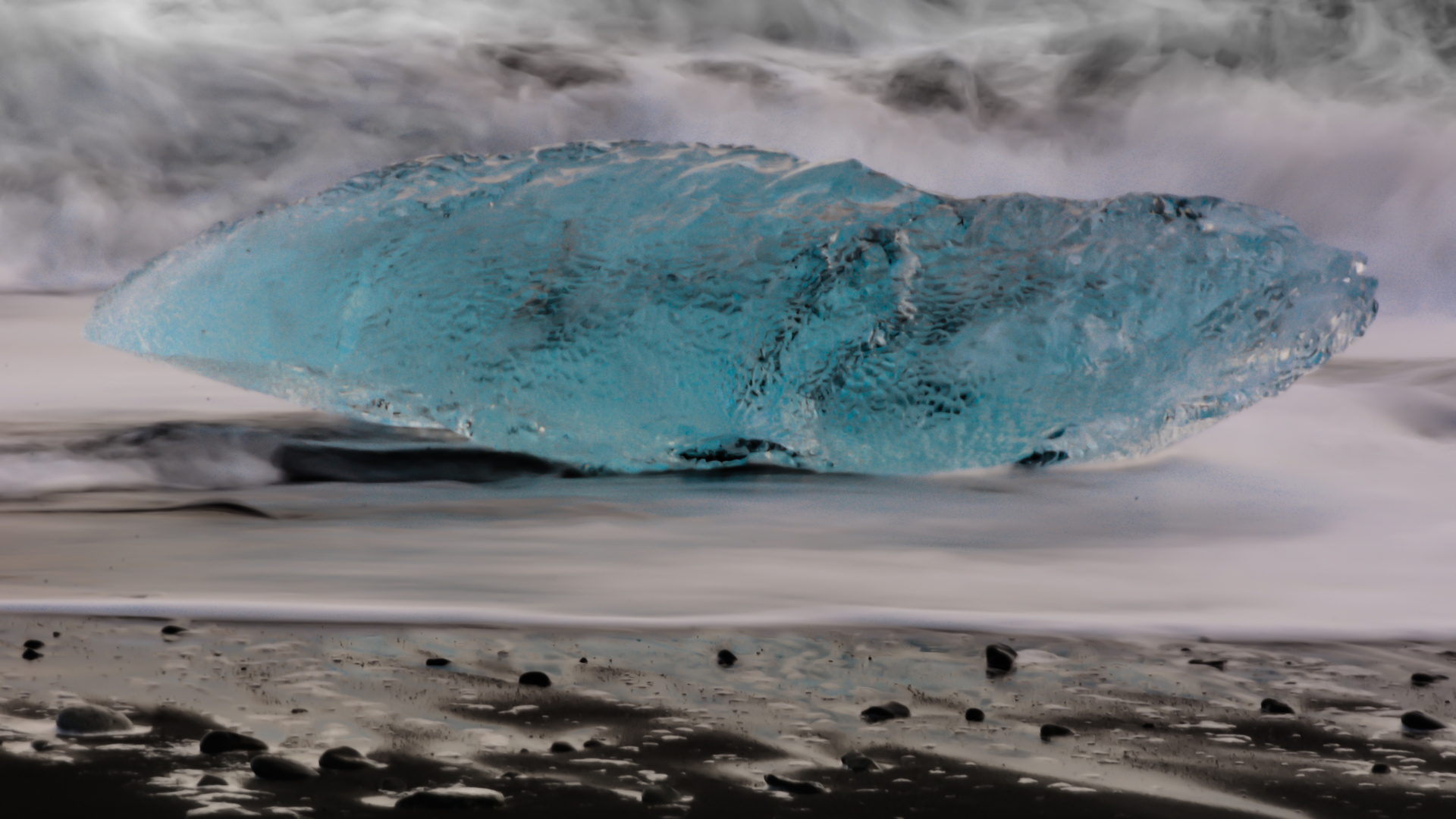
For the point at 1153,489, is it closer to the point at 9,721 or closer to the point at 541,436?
the point at 541,436

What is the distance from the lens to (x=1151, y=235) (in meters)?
4.13

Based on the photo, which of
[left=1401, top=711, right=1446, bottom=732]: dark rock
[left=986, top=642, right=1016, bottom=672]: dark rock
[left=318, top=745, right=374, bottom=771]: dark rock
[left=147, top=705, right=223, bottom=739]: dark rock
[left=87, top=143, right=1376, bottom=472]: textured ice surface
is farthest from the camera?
[left=87, top=143, right=1376, bottom=472]: textured ice surface

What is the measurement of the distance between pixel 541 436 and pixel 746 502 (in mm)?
800

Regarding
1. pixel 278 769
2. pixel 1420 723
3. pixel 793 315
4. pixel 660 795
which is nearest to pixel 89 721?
pixel 278 769

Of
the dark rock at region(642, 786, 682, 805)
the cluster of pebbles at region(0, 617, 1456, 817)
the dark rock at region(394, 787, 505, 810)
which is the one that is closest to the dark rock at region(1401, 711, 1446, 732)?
the cluster of pebbles at region(0, 617, 1456, 817)

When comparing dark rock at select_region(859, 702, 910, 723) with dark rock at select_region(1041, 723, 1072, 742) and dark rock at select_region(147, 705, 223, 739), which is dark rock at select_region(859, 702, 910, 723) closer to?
dark rock at select_region(1041, 723, 1072, 742)

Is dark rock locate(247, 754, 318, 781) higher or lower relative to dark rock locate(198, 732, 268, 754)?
lower

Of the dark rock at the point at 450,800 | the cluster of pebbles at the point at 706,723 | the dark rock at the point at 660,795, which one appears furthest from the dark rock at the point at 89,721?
the dark rock at the point at 660,795

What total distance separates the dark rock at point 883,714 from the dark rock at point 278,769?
0.72m

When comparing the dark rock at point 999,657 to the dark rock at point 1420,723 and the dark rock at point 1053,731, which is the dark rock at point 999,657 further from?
the dark rock at point 1420,723

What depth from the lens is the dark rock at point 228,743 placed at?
5.18 feet

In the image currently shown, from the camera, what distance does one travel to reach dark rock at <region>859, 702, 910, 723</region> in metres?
1.81

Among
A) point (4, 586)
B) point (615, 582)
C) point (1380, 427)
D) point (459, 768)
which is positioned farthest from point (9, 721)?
point (1380, 427)

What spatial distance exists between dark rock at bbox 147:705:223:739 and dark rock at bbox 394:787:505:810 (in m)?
0.37
